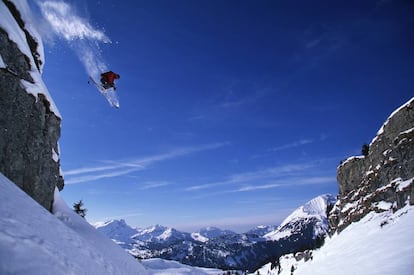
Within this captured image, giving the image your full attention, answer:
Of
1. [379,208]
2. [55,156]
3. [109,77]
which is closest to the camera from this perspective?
[55,156]

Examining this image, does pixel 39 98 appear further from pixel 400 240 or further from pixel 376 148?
pixel 376 148

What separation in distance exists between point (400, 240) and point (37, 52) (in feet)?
143

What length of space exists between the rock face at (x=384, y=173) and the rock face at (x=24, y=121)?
5295 centimetres

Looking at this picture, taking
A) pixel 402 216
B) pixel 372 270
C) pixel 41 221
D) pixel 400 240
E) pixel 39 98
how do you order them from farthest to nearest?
pixel 402 216 → pixel 400 240 → pixel 372 270 → pixel 39 98 → pixel 41 221

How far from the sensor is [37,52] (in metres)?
24.5

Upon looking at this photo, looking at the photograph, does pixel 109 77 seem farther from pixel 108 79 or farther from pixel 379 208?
pixel 379 208

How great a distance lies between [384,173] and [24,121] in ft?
230

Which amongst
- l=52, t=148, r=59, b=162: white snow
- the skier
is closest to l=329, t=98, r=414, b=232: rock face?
the skier

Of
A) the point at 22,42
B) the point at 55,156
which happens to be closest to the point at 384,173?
the point at 55,156

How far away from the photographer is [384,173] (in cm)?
6016

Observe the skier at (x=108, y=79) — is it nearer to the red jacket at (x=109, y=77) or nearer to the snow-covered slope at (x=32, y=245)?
the red jacket at (x=109, y=77)

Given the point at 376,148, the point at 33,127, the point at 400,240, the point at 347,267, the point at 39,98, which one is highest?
the point at 376,148

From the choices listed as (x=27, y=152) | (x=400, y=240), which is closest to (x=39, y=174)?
(x=27, y=152)

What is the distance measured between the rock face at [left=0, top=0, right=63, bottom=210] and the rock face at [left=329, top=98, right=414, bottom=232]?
5295 centimetres
